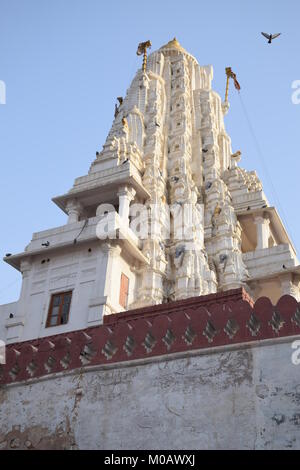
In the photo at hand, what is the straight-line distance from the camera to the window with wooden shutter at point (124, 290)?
73.9ft

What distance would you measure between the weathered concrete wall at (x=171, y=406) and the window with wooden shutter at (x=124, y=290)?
19.5 feet

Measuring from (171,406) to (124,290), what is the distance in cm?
852

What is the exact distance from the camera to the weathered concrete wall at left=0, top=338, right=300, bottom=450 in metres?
13.5

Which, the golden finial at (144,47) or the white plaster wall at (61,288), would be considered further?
the golden finial at (144,47)

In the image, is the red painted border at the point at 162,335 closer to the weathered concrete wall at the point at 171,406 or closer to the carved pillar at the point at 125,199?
the weathered concrete wall at the point at 171,406

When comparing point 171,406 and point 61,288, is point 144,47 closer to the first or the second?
point 61,288

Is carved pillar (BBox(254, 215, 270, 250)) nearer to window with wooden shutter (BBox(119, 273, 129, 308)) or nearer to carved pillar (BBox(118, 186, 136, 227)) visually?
carved pillar (BBox(118, 186, 136, 227))

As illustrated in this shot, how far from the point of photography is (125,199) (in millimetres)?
25203

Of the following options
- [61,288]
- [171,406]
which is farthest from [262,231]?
[171,406]

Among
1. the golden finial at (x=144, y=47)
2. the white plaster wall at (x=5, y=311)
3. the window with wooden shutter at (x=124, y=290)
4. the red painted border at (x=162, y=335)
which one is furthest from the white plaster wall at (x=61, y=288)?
the golden finial at (x=144, y=47)

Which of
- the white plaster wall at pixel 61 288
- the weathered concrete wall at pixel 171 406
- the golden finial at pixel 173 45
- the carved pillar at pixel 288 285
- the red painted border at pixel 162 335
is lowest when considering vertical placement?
the weathered concrete wall at pixel 171 406

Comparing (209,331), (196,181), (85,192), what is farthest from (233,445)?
(196,181)

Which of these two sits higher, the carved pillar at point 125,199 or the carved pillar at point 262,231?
the carved pillar at point 262,231

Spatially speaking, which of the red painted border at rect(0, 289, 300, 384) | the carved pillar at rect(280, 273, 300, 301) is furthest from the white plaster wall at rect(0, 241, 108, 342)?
the carved pillar at rect(280, 273, 300, 301)
